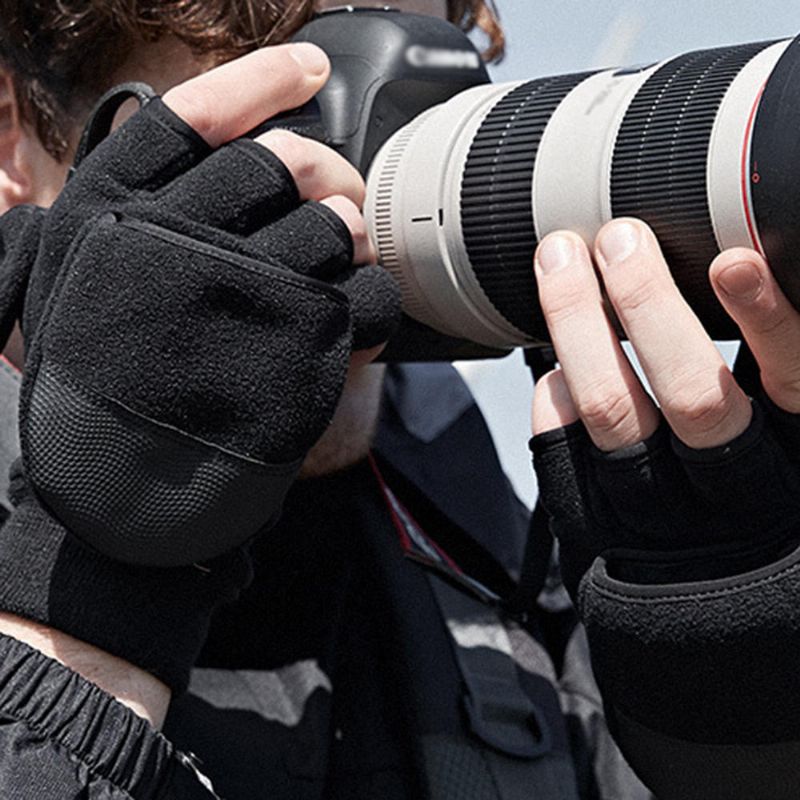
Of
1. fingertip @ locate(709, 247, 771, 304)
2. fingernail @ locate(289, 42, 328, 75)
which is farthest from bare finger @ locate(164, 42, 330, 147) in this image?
fingertip @ locate(709, 247, 771, 304)

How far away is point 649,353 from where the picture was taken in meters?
0.78

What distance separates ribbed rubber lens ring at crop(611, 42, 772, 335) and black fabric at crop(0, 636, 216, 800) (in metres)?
0.35

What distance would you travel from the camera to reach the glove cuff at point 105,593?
82cm

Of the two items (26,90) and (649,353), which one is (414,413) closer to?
(26,90)

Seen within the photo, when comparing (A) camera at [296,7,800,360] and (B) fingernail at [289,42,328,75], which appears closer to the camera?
(A) camera at [296,7,800,360]

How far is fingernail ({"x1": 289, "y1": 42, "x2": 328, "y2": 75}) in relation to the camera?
868mm

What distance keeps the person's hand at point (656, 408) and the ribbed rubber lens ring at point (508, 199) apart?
0.03 meters

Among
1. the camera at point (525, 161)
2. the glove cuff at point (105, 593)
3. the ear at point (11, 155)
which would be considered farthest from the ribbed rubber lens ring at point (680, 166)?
the ear at point (11, 155)

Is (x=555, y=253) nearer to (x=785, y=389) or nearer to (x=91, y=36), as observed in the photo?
(x=785, y=389)

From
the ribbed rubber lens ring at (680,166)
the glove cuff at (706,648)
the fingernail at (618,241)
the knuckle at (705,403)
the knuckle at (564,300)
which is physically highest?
the ribbed rubber lens ring at (680,166)

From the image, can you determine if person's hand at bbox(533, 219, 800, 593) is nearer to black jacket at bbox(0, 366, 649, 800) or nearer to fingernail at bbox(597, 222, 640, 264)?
fingernail at bbox(597, 222, 640, 264)

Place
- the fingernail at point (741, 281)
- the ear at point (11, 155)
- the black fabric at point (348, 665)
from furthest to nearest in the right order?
the ear at point (11, 155) < the black fabric at point (348, 665) < the fingernail at point (741, 281)

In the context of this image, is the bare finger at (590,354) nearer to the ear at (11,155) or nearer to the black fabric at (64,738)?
the black fabric at (64,738)

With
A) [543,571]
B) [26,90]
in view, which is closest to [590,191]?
[543,571]
